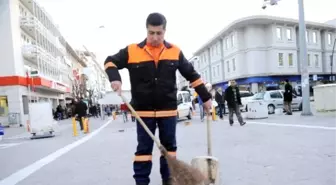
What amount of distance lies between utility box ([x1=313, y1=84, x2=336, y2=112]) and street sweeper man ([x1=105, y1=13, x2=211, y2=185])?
11537 mm

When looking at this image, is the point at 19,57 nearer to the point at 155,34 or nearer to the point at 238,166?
the point at 238,166

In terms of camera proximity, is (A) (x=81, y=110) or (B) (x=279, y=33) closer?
(A) (x=81, y=110)

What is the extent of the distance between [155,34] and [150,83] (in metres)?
0.52

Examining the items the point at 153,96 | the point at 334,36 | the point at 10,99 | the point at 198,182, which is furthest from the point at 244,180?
the point at 334,36

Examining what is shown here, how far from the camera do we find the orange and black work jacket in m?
3.42

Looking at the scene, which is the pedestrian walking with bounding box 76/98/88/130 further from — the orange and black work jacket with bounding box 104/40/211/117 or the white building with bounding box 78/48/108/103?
the white building with bounding box 78/48/108/103

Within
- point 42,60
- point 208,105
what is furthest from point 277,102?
point 42,60

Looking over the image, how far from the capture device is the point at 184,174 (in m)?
3.12

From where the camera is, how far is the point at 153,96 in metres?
3.42

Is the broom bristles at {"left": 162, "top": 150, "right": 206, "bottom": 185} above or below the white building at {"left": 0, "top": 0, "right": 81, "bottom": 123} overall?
below

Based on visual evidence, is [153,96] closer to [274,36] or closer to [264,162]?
[264,162]

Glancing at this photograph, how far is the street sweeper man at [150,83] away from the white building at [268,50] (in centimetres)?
3666

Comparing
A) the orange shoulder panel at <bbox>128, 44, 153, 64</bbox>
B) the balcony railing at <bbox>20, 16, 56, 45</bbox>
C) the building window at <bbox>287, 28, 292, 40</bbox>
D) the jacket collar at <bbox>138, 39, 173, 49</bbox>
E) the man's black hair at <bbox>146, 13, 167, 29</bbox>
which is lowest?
the orange shoulder panel at <bbox>128, 44, 153, 64</bbox>

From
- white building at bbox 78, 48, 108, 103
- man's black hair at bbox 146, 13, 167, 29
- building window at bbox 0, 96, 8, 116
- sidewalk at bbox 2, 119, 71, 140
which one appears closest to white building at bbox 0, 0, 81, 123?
building window at bbox 0, 96, 8, 116
